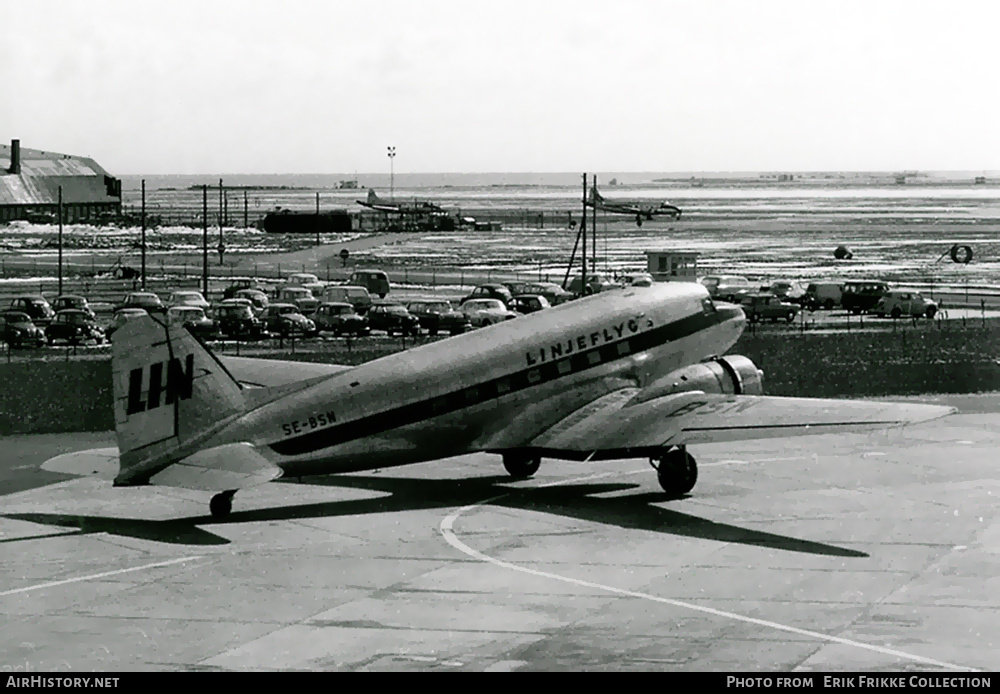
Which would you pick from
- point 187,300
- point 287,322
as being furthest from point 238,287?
point 287,322

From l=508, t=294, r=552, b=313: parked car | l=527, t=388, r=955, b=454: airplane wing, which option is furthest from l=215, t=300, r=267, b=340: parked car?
l=527, t=388, r=955, b=454: airplane wing

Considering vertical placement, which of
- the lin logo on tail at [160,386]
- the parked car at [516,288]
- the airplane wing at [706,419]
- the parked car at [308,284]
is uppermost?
the lin logo on tail at [160,386]

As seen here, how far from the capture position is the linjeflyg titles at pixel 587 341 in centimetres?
3741

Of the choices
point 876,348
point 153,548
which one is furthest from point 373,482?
point 876,348

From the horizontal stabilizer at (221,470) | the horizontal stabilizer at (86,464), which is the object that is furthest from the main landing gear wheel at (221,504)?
the horizontal stabilizer at (86,464)

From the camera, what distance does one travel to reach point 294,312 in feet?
272

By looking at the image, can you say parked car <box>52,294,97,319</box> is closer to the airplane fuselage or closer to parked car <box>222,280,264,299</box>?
parked car <box>222,280,264,299</box>

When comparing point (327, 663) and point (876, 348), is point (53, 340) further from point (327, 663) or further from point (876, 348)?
point (327, 663)

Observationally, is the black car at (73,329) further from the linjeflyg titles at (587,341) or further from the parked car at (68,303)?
the linjeflyg titles at (587,341)

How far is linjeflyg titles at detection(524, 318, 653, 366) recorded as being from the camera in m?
37.4

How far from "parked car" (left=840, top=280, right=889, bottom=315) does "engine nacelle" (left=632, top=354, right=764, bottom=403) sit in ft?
179

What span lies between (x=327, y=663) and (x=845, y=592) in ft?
33.8

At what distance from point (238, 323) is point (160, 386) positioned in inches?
1896

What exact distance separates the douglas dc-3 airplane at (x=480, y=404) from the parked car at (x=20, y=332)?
35.3m
